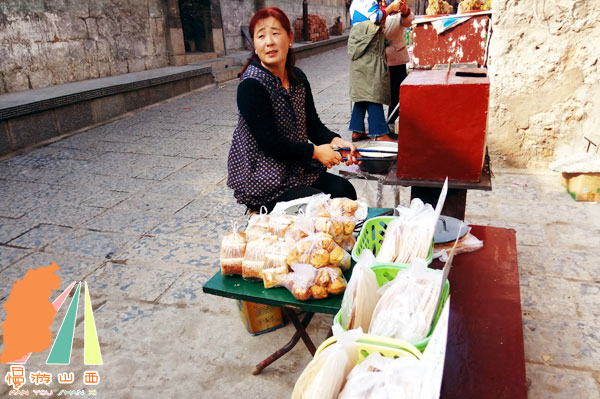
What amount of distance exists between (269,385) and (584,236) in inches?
102

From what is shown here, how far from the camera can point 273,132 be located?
2.50m

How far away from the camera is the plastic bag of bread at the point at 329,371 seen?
115 centimetres

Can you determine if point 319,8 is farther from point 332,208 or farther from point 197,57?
point 332,208

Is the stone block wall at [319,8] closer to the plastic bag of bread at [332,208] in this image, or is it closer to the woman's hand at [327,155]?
the woman's hand at [327,155]

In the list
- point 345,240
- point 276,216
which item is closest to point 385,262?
point 345,240

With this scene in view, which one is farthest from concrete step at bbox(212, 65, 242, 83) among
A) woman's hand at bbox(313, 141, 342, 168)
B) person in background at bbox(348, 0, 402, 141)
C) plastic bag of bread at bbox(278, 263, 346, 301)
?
plastic bag of bread at bbox(278, 263, 346, 301)

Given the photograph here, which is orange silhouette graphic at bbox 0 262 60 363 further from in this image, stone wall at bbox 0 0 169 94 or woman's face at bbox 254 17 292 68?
stone wall at bbox 0 0 169 94

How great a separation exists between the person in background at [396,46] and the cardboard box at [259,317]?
9.17 feet

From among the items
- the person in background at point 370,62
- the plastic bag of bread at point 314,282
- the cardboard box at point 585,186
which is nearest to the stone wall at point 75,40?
the person in background at point 370,62

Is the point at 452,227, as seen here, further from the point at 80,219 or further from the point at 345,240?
the point at 80,219

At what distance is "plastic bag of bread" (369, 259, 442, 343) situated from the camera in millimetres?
1360

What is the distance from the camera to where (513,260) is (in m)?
2.15

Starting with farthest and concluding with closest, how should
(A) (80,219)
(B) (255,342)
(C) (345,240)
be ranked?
(A) (80,219) < (B) (255,342) < (C) (345,240)

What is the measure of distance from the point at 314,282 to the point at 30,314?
1985mm
